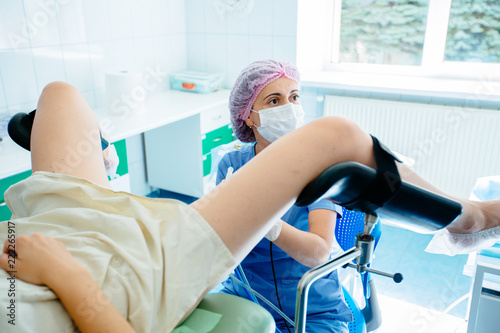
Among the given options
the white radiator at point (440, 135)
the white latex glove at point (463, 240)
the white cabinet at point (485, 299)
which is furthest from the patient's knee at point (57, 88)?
the white radiator at point (440, 135)

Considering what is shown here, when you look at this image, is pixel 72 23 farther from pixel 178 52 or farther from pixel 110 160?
pixel 110 160

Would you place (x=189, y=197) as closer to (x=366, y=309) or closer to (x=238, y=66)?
(x=238, y=66)

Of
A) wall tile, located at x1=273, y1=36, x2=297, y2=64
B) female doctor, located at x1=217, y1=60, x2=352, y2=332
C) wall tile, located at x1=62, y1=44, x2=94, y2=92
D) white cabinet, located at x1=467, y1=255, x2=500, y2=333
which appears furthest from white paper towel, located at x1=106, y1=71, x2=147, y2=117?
white cabinet, located at x1=467, y1=255, x2=500, y2=333

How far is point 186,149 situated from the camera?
326cm

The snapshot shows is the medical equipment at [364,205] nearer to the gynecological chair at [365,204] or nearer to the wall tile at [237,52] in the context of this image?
the gynecological chair at [365,204]

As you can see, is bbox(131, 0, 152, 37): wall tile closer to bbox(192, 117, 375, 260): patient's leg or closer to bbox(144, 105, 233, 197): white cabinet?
bbox(144, 105, 233, 197): white cabinet

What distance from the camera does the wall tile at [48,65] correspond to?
2479mm

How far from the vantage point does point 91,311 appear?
73cm

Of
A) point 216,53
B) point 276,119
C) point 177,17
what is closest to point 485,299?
point 276,119

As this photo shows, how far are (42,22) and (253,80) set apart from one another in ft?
5.30

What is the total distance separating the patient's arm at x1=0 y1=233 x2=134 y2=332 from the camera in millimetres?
733

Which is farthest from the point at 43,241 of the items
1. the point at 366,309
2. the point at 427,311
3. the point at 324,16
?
the point at 324,16

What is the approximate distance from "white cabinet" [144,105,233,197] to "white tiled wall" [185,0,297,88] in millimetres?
520

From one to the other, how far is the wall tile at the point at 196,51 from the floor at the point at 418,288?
2.09 meters
